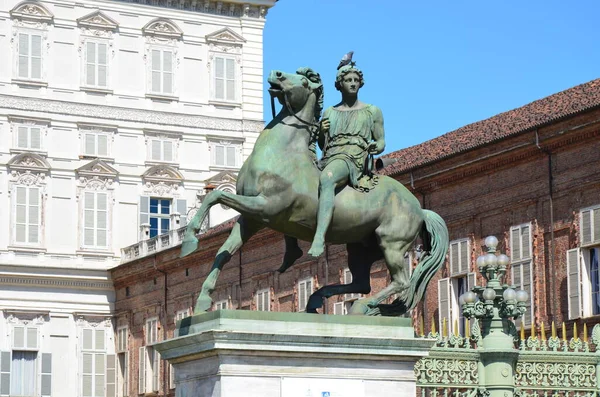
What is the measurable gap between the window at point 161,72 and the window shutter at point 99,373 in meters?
9.23

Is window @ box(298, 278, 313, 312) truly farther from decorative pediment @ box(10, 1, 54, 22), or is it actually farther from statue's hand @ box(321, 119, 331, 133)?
statue's hand @ box(321, 119, 331, 133)

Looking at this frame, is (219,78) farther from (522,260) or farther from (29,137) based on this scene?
(522,260)

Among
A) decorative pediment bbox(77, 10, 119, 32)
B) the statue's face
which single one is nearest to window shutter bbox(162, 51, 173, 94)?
decorative pediment bbox(77, 10, 119, 32)

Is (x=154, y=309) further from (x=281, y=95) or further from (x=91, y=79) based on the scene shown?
(x=281, y=95)

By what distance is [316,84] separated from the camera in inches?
535

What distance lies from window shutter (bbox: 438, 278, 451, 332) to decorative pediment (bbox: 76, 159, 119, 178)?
791 inches

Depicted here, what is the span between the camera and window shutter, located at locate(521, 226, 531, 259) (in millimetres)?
30828

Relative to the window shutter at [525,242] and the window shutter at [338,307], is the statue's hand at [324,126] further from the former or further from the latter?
the window shutter at [338,307]

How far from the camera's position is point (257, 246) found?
142 feet

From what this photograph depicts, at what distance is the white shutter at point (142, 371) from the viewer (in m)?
48.9

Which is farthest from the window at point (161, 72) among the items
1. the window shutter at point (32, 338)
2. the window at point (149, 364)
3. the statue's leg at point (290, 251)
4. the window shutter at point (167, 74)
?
the statue's leg at point (290, 251)

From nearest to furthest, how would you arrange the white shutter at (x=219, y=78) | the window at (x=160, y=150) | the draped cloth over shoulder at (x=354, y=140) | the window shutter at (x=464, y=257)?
the draped cloth over shoulder at (x=354, y=140)
the window shutter at (x=464, y=257)
the window at (x=160, y=150)
the white shutter at (x=219, y=78)

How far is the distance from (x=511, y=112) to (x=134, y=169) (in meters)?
20.0

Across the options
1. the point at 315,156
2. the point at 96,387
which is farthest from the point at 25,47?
the point at 315,156
